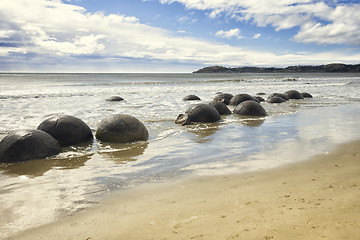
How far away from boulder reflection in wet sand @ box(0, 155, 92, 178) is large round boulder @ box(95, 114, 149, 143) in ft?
4.41

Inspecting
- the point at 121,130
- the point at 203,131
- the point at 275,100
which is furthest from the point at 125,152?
the point at 275,100

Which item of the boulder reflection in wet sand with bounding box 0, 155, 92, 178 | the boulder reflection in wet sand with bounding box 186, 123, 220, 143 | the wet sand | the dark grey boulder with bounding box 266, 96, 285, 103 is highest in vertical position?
the dark grey boulder with bounding box 266, 96, 285, 103

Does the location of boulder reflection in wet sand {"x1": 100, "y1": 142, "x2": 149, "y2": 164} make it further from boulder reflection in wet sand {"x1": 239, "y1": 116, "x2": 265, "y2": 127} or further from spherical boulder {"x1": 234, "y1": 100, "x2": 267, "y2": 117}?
spherical boulder {"x1": 234, "y1": 100, "x2": 267, "y2": 117}

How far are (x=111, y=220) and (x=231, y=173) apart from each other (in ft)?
7.15

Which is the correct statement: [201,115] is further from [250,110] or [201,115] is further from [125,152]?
[125,152]

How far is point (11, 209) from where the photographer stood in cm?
353

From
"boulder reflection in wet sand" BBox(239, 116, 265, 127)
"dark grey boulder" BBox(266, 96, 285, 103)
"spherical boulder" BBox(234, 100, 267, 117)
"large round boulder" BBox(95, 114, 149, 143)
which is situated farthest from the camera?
"dark grey boulder" BBox(266, 96, 285, 103)

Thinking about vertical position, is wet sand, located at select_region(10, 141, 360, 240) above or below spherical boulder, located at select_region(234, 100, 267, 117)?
below

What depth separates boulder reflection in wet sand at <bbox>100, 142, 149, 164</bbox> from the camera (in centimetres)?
568

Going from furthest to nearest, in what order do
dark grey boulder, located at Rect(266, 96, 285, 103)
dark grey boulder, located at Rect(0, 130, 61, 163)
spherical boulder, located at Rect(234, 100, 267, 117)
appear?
dark grey boulder, located at Rect(266, 96, 285, 103) → spherical boulder, located at Rect(234, 100, 267, 117) → dark grey boulder, located at Rect(0, 130, 61, 163)

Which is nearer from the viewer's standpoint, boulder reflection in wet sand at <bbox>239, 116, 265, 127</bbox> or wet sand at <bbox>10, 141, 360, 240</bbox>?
wet sand at <bbox>10, 141, 360, 240</bbox>

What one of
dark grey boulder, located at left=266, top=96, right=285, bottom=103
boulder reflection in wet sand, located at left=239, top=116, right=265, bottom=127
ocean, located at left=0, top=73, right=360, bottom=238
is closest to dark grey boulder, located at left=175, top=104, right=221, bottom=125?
ocean, located at left=0, top=73, right=360, bottom=238

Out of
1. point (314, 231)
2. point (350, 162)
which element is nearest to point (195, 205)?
point (314, 231)

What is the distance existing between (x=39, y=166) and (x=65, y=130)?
1.63 m
